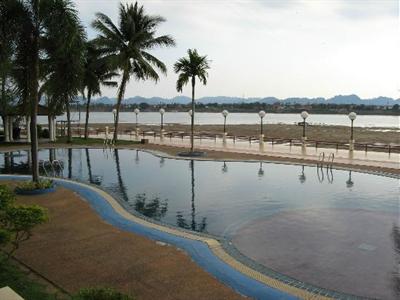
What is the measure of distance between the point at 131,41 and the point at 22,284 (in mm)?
28636

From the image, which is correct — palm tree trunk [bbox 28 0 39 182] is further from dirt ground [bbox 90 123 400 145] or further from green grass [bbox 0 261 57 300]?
dirt ground [bbox 90 123 400 145]

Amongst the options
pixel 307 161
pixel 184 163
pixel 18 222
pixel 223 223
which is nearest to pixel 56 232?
pixel 18 222

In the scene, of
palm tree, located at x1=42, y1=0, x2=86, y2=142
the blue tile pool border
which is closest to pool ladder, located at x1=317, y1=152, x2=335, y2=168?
the blue tile pool border

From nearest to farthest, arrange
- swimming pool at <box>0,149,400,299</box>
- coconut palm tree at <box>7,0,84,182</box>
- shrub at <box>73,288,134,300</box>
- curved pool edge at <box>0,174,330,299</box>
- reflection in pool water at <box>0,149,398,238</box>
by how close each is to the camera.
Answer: shrub at <box>73,288,134,300</box>
curved pool edge at <box>0,174,330,299</box>
swimming pool at <box>0,149,400,299</box>
reflection in pool water at <box>0,149,398,238</box>
coconut palm tree at <box>7,0,84,182</box>

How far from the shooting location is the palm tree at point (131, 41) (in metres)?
33.3

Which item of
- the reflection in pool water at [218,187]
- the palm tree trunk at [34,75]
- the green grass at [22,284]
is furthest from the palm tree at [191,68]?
the green grass at [22,284]

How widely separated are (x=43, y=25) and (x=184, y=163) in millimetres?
12391

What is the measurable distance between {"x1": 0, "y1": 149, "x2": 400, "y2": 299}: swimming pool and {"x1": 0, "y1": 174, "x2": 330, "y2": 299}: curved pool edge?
619 mm

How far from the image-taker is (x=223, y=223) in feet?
40.6

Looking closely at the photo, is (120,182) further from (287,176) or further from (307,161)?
(307,161)

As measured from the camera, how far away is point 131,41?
33469 millimetres

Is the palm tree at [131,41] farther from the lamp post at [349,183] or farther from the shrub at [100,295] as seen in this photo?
the shrub at [100,295]

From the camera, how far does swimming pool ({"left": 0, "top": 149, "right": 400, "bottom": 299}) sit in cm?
904

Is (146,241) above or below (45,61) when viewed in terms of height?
below
